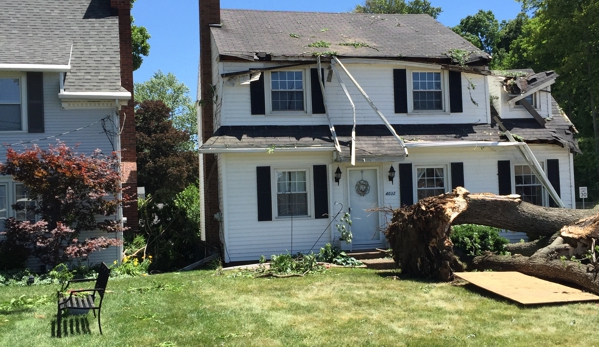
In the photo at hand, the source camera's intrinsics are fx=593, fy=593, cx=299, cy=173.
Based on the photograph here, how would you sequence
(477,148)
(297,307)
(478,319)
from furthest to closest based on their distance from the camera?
(477,148) < (297,307) < (478,319)

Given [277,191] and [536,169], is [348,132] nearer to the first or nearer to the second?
[277,191]

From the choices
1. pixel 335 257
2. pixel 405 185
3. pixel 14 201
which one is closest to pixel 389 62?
pixel 405 185

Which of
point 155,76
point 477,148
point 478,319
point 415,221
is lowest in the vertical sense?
point 478,319

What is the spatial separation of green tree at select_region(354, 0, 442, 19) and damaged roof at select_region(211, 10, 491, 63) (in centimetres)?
2636

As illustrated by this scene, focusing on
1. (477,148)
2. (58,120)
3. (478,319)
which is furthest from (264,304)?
(477,148)

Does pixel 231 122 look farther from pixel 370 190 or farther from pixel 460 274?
pixel 460 274

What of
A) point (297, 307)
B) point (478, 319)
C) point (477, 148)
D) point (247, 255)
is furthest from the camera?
point (477, 148)

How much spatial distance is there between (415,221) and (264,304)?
344 cm

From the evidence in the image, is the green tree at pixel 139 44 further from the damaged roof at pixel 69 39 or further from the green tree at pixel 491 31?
the green tree at pixel 491 31

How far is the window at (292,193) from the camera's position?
50.2ft

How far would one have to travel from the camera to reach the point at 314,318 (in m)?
7.98

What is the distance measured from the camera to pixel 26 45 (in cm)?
1452

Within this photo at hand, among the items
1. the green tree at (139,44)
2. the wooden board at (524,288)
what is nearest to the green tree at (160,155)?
the green tree at (139,44)

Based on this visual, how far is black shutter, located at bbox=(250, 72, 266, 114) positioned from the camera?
15320 mm
